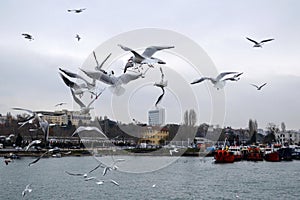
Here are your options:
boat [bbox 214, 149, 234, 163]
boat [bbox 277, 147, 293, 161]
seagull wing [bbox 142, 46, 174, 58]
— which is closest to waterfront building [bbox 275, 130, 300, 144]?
boat [bbox 277, 147, 293, 161]

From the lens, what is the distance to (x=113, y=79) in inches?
259

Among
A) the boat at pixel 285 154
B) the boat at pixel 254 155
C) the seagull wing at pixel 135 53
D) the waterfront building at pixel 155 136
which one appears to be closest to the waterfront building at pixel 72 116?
the seagull wing at pixel 135 53

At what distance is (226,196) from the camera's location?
1620 centimetres

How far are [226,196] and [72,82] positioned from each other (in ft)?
36.6

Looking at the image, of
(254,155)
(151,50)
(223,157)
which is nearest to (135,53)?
(151,50)

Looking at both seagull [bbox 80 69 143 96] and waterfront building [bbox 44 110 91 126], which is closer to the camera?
seagull [bbox 80 69 143 96]

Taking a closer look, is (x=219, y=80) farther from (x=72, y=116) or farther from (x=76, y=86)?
(x=72, y=116)

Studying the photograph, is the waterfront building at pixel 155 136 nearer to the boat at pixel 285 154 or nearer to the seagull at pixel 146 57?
the boat at pixel 285 154

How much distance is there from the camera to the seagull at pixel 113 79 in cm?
644

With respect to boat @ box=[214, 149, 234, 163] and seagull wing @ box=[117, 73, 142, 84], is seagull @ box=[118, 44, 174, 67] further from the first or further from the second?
boat @ box=[214, 149, 234, 163]

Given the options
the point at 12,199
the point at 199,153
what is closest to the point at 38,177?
the point at 12,199

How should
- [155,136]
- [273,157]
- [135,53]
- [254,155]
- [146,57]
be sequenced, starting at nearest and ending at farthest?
[135,53], [146,57], [155,136], [273,157], [254,155]

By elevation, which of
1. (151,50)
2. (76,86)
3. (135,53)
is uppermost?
(151,50)

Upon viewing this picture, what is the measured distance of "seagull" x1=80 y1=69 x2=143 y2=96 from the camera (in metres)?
6.44
